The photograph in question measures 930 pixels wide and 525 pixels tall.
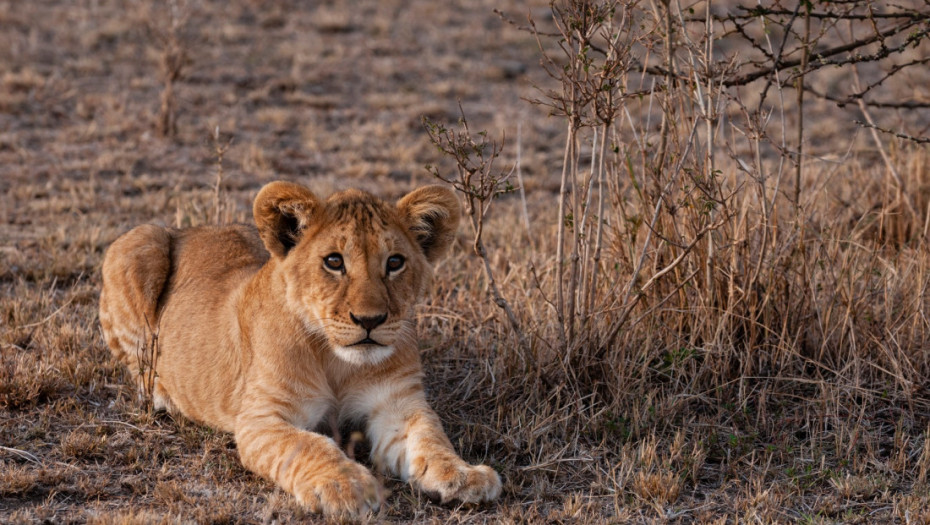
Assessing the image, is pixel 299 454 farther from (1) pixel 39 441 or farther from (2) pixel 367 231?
(1) pixel 39 441

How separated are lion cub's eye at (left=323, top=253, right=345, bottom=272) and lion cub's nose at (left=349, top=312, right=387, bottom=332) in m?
0.22

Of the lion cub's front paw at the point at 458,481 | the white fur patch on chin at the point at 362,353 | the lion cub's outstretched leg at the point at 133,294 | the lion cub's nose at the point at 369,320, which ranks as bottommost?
the lion cub's front paw at the point at 458,481

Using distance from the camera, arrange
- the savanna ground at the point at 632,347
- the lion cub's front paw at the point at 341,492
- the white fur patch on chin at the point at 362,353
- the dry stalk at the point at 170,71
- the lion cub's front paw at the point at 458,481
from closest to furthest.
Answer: the lion cub's front paw at the point at 341,492 < the lion cub's front paw at the point at 458,481 < the white fur patch on chin at the point at 362,353 < the savanna ground at the point at 632,347 < the dry stalk at the point at 170,71

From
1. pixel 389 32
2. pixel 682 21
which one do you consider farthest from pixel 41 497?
pixel 389 32

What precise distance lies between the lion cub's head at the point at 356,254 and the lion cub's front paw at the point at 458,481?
0.47 meters

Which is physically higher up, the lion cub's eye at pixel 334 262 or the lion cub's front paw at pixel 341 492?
the lion cub's eye at pixel 334 262

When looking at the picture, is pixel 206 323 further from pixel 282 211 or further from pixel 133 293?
pixel 282 211

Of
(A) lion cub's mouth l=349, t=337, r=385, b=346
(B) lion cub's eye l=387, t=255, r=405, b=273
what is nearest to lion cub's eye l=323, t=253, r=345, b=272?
(B) lion cub's eye l=387, t=255, r=405, b=273

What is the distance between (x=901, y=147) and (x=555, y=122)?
490 cm

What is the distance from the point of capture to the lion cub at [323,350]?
Result: 3.92 metres

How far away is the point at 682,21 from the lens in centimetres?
462

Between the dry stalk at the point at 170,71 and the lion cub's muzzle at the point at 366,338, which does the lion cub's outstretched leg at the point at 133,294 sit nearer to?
the lion cub's muzzle at the point at 366,338

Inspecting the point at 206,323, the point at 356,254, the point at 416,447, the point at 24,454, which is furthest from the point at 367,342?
the point at 24,454

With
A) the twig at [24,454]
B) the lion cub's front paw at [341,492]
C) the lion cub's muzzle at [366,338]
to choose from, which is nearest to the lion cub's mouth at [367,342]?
the lion cub's muzzle at [366,338]
